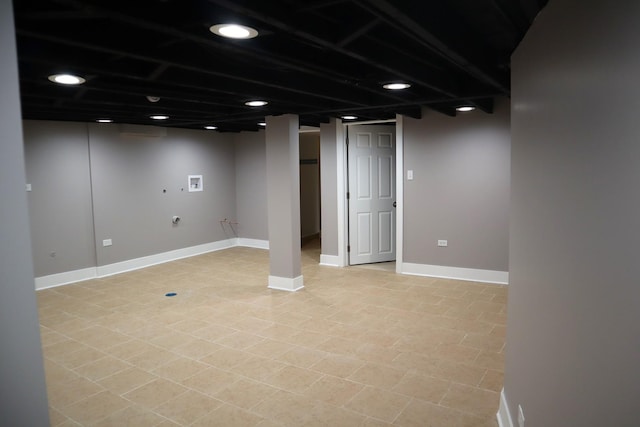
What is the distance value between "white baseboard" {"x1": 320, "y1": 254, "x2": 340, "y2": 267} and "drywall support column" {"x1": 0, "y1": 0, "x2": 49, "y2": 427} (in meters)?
6.19

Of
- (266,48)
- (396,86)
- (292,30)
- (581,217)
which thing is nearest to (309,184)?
(396,86)

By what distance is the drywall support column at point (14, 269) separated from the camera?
0.96m

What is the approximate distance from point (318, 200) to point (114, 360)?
6.81m

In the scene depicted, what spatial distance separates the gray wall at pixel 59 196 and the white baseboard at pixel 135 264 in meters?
0.09

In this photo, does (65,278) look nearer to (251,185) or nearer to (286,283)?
(286,283)

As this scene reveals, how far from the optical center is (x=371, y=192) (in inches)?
282

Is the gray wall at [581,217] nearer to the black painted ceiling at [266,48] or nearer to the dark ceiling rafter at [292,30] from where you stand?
the black painted ceiling at [266,48]

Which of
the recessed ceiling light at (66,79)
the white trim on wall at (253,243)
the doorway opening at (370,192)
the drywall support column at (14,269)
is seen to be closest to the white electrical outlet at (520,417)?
the drywall support column at (14,269)

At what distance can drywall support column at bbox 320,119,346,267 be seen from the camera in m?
6.97

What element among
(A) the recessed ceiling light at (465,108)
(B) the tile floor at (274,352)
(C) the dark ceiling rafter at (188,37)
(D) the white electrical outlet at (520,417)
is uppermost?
(A) the recessed ceiling light at (465,108)

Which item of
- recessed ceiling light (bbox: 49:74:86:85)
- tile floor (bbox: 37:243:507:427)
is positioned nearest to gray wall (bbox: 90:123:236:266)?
tile floor (bbox: 37:243:507:427)

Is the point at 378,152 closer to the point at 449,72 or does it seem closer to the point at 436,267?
the point at 436,267

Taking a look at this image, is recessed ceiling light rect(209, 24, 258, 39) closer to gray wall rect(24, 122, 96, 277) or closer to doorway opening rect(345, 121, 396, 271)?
doorway opening rect(345, 121, 396, 271)

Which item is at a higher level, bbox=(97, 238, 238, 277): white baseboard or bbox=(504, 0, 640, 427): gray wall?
bbox=(504, 0, 640, 427): gray wall
